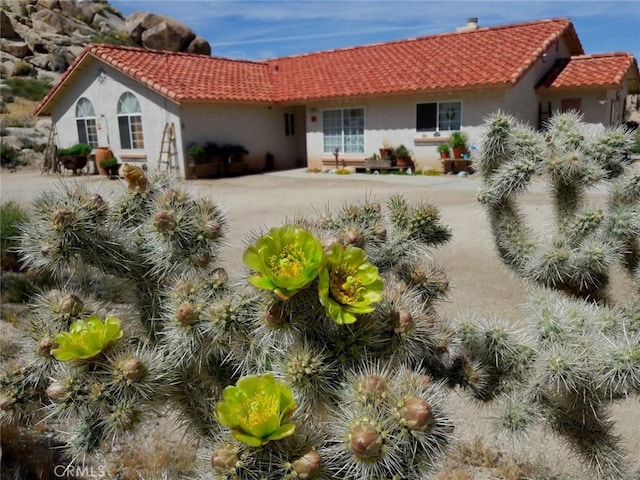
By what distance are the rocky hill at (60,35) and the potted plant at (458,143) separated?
31.5 metres

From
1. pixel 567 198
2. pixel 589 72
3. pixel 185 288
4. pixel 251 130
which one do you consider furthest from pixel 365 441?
pixel 251 130

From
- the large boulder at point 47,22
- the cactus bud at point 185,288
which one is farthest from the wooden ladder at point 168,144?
the large boulder at point 47,22

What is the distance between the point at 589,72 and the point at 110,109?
18.4 metres

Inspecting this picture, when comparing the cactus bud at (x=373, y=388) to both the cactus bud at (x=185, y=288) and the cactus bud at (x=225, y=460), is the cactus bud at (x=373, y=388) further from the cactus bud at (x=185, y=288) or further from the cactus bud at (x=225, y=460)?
the cactus bud at (x=185, y=288)

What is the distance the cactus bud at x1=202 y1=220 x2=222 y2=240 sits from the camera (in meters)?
2.09

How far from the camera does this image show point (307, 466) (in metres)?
1.35

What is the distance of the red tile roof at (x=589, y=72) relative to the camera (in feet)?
56.8

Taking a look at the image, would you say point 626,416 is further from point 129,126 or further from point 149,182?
point 129,126

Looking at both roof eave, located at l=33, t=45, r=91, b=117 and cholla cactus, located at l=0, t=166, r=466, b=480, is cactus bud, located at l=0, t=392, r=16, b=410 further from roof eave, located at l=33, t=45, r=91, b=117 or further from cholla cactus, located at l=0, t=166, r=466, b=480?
roof eave, located at l=33, t=45, r=91, b=117

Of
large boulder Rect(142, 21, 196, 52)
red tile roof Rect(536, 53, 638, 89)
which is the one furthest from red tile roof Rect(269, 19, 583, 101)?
large boulder Rect(142, 21, 196, 52)

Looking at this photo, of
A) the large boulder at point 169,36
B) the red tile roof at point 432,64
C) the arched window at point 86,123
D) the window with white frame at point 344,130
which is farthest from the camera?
the large boulder at point 169,36

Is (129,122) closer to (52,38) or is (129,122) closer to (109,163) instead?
(109,163)

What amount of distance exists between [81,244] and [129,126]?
20660mm

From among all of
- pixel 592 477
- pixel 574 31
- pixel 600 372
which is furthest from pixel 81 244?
pixel 574 31
